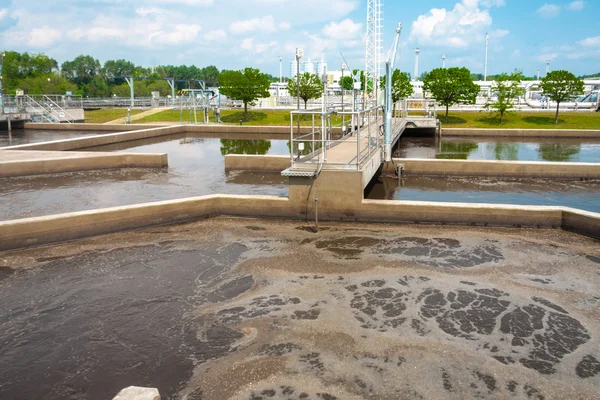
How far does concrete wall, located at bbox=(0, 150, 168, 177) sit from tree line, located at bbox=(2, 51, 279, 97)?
32.9m

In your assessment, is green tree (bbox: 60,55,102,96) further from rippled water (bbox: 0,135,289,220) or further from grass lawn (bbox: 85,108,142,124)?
rippled water (bbox: 0,135,289,220)

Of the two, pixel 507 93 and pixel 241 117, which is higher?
pixel 507 93

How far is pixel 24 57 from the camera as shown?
8581 cm

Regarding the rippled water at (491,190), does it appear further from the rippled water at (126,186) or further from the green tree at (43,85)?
the green tree at (43,85)

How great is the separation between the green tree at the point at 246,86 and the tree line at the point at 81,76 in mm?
8617

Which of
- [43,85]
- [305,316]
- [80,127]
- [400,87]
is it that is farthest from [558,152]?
[43,85]

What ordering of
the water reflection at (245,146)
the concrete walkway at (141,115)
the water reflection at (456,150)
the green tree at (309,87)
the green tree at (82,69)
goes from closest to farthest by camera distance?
the water reflection at (456,150), the water reflection at (245,146), the concrete walkway at (141,115), the green tree at (309,87), the green tree at (82,69)

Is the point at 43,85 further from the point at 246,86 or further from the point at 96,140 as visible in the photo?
the point at 96,140

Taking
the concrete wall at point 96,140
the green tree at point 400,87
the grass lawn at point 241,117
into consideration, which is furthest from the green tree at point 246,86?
the green tree at point 400,87

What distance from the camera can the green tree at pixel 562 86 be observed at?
3900 cm

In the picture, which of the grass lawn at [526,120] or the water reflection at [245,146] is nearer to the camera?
the water reflection at [245,146]

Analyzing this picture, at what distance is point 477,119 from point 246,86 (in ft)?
62.5

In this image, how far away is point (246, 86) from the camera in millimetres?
43125

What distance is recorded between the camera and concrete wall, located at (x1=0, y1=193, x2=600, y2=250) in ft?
39.4
